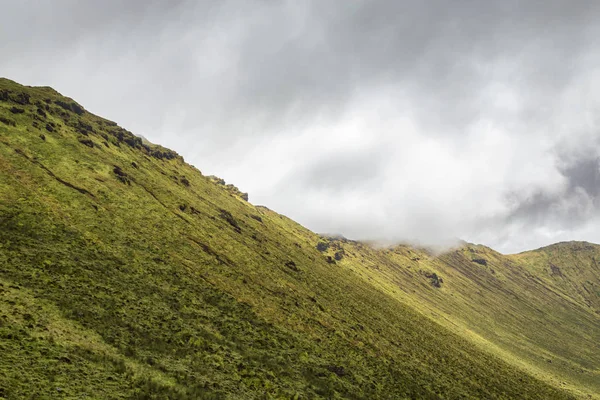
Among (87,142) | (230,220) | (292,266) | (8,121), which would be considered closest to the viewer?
(8,121)

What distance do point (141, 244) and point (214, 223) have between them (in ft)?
115

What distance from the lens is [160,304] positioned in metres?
44.3

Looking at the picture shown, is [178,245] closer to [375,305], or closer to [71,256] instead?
[71,256]

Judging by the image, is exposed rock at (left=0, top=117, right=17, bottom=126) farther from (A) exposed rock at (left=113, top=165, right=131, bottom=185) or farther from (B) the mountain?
(A) exposed rock at (left=113, top=165, right=131, bottom=185)

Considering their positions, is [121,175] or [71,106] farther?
[71,106]

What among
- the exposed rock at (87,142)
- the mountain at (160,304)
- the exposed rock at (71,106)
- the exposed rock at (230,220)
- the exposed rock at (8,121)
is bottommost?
the mountain at (160,304)

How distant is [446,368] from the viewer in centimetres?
6788

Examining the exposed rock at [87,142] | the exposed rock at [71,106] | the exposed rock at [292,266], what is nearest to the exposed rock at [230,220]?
the exposed rock at [292,266]

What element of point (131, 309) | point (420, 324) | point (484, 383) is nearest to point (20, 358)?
point (131, 309)

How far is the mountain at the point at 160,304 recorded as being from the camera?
93.9 ft

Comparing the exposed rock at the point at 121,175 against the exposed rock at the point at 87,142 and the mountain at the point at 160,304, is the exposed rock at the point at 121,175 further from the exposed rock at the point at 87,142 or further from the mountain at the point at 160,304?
the exposed rock at the point at 87,142

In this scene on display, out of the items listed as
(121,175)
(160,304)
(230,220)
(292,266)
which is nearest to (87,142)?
(121,175)

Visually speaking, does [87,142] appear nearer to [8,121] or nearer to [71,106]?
[8,121]

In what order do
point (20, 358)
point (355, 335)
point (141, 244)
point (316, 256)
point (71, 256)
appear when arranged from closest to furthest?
point (20, 358)
point (71, 256)
point (141, 244)
point (355, 335)
point (316, 256)
